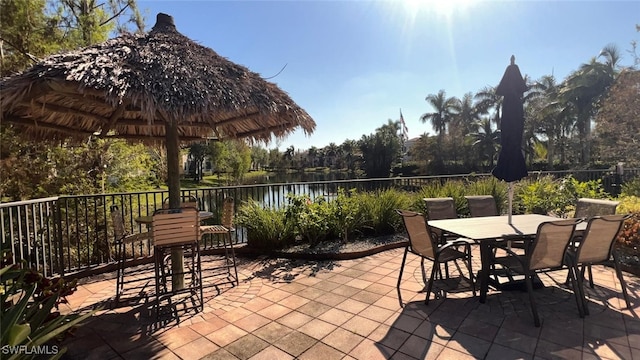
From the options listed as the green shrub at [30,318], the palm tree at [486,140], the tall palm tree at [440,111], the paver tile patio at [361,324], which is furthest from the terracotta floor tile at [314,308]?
the tall palm tree at [440,111]

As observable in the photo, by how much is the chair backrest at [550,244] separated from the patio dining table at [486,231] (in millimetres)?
255

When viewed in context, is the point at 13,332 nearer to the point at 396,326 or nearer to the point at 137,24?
the point at 396,326

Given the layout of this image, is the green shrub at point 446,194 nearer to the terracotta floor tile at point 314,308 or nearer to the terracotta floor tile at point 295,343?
the terracotta floor tile at point 314,308

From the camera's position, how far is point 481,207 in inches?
170

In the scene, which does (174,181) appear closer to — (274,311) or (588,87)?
(274,311)

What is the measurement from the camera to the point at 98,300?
320 centimetres

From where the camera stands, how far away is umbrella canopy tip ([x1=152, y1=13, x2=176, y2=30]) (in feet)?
11.2

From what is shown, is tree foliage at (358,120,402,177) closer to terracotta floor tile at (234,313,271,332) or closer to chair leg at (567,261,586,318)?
chair leg at (567,261,586,318)

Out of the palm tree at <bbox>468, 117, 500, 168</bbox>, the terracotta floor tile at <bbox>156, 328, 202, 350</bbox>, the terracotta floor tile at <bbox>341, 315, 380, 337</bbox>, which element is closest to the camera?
the terracotta floor tile at <bbox>156, 328, 202, 350</bbox>

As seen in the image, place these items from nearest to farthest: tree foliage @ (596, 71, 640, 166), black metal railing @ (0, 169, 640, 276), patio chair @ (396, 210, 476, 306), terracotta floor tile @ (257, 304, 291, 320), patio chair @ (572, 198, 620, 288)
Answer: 1. terracotta floor tile @ (257, 304, 291, 320)
2. patio chair @ (396, 210, 476, 306)
3. patio chair @ (572, 198, 620, 288)
4. black metal railing @ (0, 169, 640, 276)
5. tree foliage @ (596, 71, 640, 166)

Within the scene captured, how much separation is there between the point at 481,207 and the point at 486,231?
1.37 m

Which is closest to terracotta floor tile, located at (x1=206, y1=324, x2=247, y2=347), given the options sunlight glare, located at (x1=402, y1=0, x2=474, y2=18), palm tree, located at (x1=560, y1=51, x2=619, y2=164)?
sunlight glare, located at (x1=402, y1=0, x2=474, y2=18)

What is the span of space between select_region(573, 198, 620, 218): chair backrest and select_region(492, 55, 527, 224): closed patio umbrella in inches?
38.1

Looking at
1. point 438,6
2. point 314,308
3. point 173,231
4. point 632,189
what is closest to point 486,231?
point 314,308
